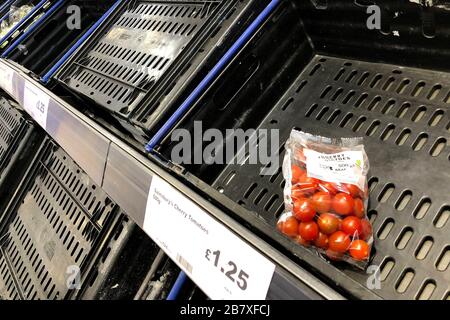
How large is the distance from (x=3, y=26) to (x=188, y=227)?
8.27ft

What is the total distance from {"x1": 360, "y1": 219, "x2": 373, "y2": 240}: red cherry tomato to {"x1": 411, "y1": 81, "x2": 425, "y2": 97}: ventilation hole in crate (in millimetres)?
322

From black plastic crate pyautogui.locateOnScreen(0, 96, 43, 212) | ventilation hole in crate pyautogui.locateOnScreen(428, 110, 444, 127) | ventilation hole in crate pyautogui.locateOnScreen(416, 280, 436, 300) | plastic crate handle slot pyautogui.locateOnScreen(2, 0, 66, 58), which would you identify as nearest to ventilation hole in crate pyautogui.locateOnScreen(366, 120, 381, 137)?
ventilation hole in crate pyautogui.locateOnScreen(428, 110, 444, 127)

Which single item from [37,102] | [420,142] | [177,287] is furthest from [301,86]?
[37,102]

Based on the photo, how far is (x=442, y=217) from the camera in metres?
0.73

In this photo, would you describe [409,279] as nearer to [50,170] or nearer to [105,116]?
[105,116]

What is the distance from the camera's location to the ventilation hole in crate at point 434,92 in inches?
34.6

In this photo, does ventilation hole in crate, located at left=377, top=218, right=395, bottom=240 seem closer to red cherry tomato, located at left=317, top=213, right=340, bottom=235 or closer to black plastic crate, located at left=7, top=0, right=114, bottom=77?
red cherry tomato, located at left=317, top=213, right=340, bottom=235

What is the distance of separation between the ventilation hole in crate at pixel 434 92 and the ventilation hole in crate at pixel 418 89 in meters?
0.02

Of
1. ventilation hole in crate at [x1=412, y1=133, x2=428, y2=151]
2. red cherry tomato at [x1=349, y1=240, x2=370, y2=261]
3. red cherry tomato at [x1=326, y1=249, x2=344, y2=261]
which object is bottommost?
red cherry tomato at [x1=326, y1=249, x2=344, y2=261]

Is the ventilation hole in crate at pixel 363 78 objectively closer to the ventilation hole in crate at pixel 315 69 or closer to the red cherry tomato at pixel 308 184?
the ventilation hole in crate at pixel 315 69

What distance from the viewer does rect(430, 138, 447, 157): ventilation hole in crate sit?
0.80m

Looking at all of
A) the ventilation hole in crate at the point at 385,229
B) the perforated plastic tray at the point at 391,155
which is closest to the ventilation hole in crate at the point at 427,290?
the perforated plastic tray at the point at 391,155

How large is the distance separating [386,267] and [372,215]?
0.10 meters

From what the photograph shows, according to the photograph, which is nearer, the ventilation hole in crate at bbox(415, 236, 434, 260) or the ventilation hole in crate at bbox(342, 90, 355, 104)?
the ventilation hole in crate at bbox(415, 236, 434, 260)
